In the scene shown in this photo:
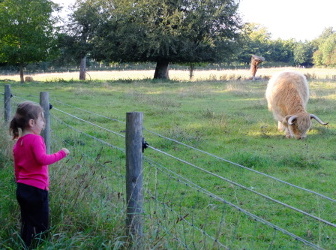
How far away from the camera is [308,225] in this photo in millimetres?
5016

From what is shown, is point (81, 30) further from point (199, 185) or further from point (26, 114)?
point (26, 114)

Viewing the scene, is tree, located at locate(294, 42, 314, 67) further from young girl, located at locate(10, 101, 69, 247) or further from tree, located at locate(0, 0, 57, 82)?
Answer: young girl, located at locate(10, 101, 69, 247)

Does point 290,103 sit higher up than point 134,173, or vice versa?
point 134,173

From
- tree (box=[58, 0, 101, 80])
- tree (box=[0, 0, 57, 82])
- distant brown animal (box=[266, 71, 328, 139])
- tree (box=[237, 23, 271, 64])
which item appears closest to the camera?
distant brown animal (box=[266, 71, 328, 139])

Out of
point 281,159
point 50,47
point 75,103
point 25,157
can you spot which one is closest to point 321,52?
point 50,47

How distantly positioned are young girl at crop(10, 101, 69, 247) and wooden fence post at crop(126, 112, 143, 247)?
0.63 metres

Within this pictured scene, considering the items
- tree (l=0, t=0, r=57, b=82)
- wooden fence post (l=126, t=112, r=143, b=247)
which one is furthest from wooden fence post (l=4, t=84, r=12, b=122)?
tree (l=0, t=0, r=57, b=82)

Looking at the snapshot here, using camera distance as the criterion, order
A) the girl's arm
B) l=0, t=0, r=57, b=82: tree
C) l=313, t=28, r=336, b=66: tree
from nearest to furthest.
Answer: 1. the girl's arm
2. l=0, t=0, r=57, b=82: tree
3. l=313, t=28, r=336, b=66: tree

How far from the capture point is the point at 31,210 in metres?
3.59

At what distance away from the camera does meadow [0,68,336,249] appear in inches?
140

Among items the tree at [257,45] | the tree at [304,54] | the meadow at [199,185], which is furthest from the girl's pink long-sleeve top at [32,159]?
the tree at [304,54]

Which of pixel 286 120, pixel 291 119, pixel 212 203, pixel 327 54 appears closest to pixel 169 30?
pixel 286 120

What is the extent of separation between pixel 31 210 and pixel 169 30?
2772 centimetres

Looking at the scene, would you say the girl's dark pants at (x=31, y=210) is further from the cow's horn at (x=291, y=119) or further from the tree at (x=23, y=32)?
the tree at (x=23, y=32)
